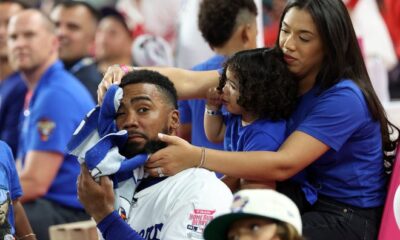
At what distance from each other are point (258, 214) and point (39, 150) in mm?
3225

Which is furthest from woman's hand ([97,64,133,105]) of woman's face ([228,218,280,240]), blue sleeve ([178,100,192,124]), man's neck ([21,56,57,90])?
man's neck ([21,56,57,90])

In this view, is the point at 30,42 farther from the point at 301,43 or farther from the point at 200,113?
the point at 301,43

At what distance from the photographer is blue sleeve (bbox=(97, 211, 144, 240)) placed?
2980mm

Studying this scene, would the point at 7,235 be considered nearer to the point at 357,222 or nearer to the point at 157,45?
the point at 357,222

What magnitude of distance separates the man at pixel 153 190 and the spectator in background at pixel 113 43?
4033mm

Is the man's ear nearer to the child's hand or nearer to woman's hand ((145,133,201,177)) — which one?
woman's hand ((145,133,201,177))

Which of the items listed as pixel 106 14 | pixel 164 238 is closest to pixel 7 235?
pixel 164 238

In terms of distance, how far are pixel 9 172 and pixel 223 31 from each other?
132cm

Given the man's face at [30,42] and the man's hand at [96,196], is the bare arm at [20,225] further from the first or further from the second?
the man's face at [30,42]

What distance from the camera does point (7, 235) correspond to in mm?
3234

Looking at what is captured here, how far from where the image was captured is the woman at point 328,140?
3.40 meters

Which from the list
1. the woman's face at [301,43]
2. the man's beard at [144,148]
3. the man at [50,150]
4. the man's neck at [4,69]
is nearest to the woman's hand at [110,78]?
the man's beard at [144,148]

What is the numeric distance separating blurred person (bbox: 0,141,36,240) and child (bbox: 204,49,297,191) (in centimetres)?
76

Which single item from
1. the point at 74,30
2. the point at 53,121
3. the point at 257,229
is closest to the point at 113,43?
the point at 74,30
